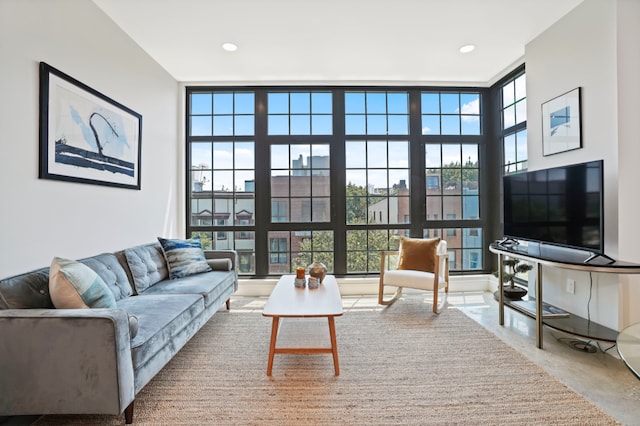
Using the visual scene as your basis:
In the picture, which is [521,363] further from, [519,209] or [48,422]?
[48,422]

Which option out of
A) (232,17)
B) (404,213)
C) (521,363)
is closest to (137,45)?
(232,17)

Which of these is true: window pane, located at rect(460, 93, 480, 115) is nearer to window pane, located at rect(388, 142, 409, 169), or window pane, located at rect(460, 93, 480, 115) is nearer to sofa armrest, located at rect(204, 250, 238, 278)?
window pane, located at rect(388, 142, 409, 169)

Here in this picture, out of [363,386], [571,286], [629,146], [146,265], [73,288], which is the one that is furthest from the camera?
[146,265]

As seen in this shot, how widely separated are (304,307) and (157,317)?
970mm

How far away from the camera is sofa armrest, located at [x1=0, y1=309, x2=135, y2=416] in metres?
1.46

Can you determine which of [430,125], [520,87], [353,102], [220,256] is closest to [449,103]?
[430,125]

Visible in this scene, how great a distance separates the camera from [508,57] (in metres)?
3.34

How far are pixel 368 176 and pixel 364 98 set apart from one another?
3.49 feet

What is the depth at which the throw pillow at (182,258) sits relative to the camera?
299 cm

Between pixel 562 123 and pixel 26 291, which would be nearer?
pixel 26 291

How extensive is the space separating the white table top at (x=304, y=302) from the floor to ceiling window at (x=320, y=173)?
131 cm

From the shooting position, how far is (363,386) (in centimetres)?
190

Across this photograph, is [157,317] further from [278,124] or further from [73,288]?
[278,124]

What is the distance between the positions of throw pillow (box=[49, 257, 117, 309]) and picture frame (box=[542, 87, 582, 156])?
3.75 m
